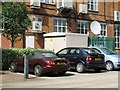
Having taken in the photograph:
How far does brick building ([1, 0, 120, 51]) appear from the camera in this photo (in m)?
29.6

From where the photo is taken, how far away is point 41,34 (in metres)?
30.3

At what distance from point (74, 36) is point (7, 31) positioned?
21.9 feet

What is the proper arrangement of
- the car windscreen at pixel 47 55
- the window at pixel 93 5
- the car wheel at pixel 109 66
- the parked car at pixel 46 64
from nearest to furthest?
1. the parked car at pixel 46 64
2. the car windscreen at pixel 47 55
3. the car wheel at pixel 109 66
4. the window at pixel 93 5

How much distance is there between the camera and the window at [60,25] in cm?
3197

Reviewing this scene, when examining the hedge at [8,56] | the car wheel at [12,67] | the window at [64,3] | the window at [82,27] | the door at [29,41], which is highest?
the window at [64,3]

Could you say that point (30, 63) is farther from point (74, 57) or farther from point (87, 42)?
point (87, 42)

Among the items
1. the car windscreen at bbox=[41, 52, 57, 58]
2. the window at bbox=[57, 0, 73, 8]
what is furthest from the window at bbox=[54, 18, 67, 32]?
the car windscreen at bbox=[41, 52, 57, 58]

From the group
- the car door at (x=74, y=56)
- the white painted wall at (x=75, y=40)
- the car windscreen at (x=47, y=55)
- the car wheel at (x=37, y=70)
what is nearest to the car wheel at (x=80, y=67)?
the car door at (x=74, y=56)

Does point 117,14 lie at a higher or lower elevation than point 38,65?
higher

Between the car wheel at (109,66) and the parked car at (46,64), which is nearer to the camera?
the parked car at (46,64)

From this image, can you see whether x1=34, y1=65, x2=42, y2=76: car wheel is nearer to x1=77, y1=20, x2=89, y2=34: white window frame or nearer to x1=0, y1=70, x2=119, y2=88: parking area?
x1=0, y1=70, x2=119, y2=88: parking area

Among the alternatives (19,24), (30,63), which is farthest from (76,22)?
(30,63)

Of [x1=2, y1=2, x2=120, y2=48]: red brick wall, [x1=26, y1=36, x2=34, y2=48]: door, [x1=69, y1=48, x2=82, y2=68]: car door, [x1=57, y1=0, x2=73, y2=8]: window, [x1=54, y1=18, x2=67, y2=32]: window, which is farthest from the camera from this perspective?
[x1=54, y1=18, x2=67, y2=32]: window

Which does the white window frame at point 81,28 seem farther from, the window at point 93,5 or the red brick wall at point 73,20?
the window at point 93,5
